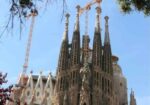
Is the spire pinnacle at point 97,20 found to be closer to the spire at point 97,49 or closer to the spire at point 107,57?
the spire at point 97,49

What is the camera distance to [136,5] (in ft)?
29.2

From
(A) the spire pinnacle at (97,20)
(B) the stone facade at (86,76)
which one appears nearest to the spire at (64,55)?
(B) the stone facade at (86,76)

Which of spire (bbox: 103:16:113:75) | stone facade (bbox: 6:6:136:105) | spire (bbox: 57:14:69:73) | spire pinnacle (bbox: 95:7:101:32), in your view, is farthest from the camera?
spire pinnacle (bbox: 95:7:101:32)

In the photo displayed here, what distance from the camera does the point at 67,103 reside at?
199 ft

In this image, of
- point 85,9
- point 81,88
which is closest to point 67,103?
point 81,88

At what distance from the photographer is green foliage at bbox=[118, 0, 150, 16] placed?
8.91m

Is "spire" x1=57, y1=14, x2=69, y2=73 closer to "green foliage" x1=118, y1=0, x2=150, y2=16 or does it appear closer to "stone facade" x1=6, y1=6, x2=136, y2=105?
"stone facade" x1=6, y1=6, x2=136, y2=105

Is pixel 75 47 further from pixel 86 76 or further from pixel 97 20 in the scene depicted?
pixel 97 20

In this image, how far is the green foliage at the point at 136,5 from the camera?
29.2 feet

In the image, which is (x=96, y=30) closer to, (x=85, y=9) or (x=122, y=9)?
(x=85, y=9)

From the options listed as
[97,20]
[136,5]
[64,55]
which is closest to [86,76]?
[64,55]

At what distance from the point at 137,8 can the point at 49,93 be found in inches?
2632

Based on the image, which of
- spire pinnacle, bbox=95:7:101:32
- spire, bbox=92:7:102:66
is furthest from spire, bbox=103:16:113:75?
spire pinnacle, bbox=95:7:101:32

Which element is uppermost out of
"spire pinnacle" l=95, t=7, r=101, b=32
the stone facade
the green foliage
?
"spire pinnacle" l=95, t=7, r=101, b=32
